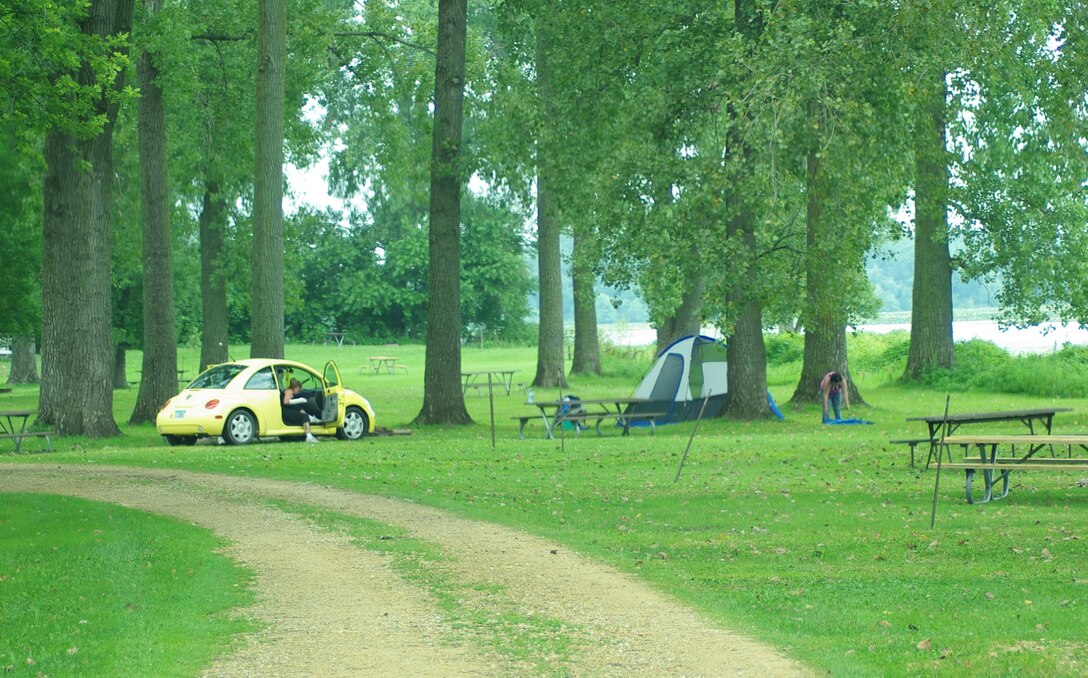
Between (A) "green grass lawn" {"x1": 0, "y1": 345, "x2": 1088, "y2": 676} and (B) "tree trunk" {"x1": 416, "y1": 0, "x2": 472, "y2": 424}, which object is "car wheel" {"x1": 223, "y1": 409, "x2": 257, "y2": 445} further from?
(B) "tree trunk" {"x1": 416, "y1": 0, "x2": 472, "y2": 424}

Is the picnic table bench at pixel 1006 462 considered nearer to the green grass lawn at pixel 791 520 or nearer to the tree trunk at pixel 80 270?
the green grass lawn at pixel 791 520

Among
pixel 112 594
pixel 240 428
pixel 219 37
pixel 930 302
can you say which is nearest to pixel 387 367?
pixel 930 302

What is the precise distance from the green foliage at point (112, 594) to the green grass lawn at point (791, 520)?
9.89 feet

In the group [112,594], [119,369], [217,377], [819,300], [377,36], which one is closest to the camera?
[112,594]

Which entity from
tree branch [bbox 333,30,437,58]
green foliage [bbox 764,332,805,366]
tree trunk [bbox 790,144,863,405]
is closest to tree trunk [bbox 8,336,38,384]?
tree branch [bbox 333,30,437,58]

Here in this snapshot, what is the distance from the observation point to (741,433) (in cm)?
2372

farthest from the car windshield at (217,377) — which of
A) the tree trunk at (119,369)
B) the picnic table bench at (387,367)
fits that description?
the picnic table bench at (387,367)

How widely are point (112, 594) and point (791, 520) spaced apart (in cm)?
617

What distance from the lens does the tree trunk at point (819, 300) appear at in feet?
79.7

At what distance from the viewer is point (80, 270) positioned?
74.2ft

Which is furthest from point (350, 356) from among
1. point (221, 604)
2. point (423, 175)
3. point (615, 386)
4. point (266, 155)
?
point (221, 604)

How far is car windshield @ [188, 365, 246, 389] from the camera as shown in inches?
912

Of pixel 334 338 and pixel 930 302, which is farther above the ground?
pixel 930 302

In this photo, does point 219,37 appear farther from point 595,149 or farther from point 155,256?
point 595,149
